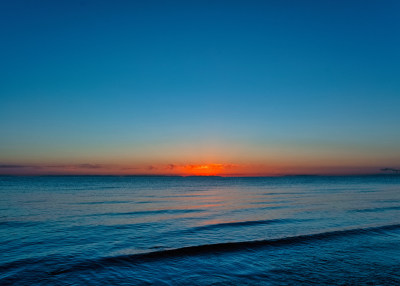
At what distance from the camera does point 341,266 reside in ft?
39.2

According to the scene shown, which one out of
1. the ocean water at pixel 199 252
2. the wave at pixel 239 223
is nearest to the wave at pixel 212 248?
the ocean water at pixel 199 252

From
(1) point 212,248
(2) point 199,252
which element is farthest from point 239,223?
(2) point 199,252

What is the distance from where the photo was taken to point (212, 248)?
15359 millimetres

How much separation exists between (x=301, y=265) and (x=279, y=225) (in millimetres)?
10107

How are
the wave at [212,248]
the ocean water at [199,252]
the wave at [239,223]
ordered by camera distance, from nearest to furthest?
the ocean water at [199,252]
the wave at [212,248]
the wave at [239,223]

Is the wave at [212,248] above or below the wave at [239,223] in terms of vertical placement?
above

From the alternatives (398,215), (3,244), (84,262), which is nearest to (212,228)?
(84,262)

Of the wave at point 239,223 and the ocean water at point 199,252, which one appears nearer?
the ocean water at point 199,252

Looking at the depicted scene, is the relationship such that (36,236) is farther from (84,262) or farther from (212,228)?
(212,228)

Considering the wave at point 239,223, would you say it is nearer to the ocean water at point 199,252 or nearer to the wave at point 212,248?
the ocean water at point 199,252

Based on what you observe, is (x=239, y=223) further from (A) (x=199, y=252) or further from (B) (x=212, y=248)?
(A) (x=199, y=252)

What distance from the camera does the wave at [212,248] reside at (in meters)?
12.6

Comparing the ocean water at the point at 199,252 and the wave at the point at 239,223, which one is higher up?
the ocean water at the point at 199,252

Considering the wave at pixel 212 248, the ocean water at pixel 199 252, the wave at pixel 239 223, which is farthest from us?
the wave at pixel 239 223
